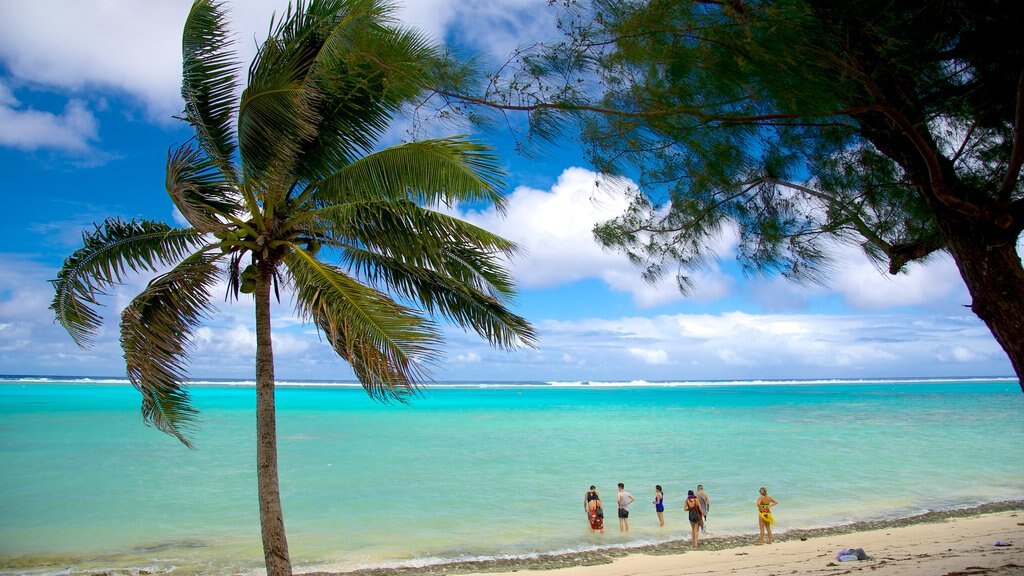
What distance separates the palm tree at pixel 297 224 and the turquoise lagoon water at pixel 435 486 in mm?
6639

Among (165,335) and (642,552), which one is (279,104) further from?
(642,552)

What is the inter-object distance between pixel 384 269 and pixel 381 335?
1.58m

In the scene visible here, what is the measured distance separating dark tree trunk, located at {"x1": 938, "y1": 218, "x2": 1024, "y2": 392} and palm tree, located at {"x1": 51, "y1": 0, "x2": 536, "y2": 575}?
3830 millimetres

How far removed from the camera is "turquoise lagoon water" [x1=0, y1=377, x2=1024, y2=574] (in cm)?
1302

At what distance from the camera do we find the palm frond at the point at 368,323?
18.0ft

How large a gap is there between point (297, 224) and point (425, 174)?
55.2 inches

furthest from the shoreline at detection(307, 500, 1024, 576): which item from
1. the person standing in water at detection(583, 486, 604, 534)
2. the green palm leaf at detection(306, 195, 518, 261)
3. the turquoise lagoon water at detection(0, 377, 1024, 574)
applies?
the green palm leaf at detection(306, 195, 518, 261)

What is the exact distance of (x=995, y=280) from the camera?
4.11m

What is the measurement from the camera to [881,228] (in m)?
5.56

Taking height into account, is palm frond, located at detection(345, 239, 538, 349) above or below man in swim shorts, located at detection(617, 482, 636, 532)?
above

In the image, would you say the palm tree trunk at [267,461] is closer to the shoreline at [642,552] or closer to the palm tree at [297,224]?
the palm tree at [297,224]

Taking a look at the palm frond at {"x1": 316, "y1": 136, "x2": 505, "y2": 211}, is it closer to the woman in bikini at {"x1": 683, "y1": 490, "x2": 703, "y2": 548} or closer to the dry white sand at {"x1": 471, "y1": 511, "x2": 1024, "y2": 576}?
the dry white sand at {"x1": 471, "y1": 511, "x2": 1024, "y2": 576}

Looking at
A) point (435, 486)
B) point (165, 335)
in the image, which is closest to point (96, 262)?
point (165, 335)

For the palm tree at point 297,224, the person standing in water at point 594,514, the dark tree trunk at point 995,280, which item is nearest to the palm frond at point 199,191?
the palm tree at point 297,224
